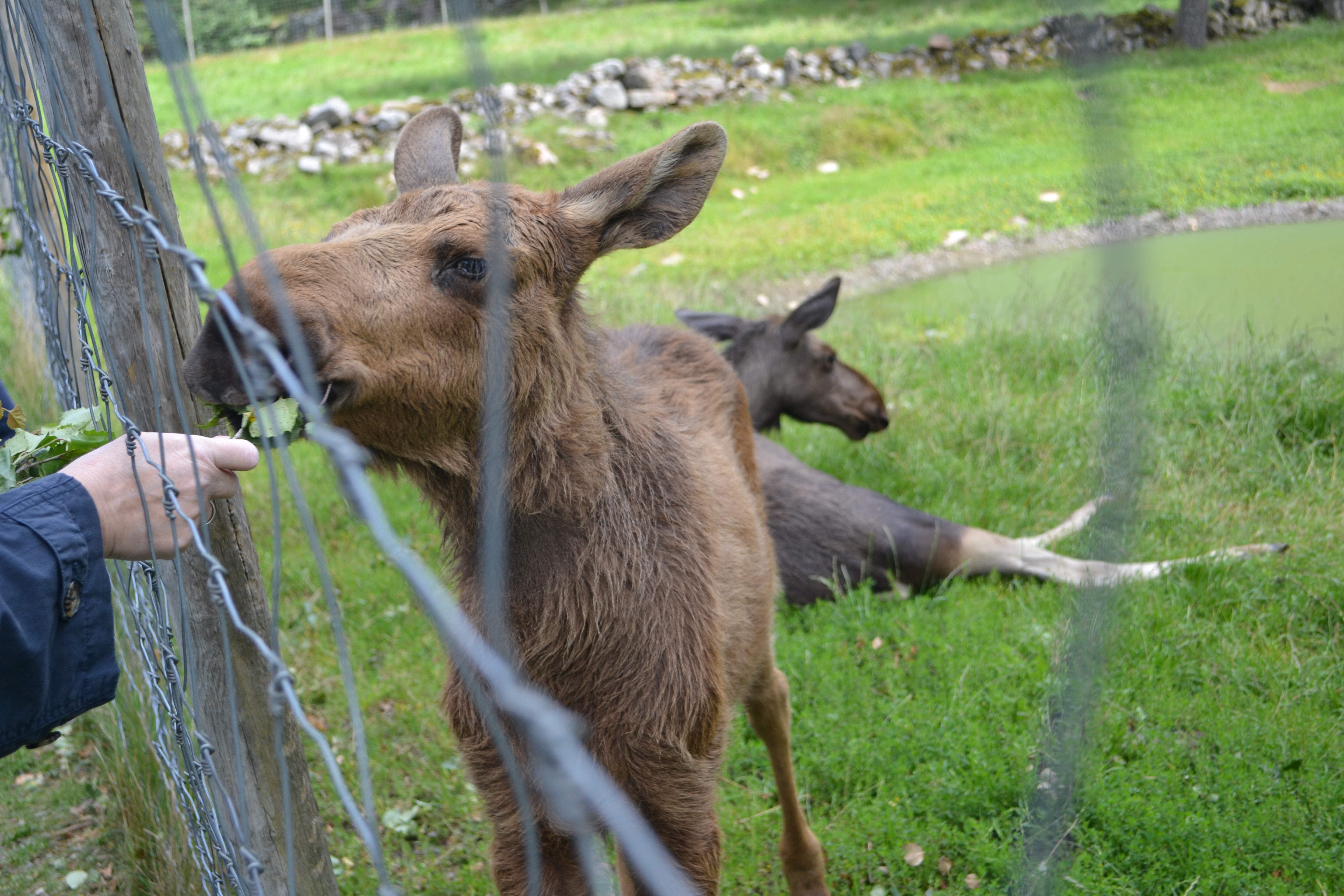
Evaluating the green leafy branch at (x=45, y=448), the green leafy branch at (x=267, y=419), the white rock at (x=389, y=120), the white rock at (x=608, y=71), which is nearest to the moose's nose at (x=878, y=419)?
the green leafy branch at (x=267, y=419)

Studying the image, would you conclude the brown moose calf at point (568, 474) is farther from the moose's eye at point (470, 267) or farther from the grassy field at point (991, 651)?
the grassy field at point (991, 651)

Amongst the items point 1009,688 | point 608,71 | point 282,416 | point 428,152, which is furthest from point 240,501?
point 608,71

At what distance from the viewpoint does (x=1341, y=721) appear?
3.97m

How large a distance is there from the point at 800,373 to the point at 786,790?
3.67 meters

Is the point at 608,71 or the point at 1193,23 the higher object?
the point at 1193,23

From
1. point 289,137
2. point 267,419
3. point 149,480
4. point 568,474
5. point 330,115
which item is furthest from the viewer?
point 330,115

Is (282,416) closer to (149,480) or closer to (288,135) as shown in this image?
(149,480)

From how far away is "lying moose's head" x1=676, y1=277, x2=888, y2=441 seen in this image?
682 centimetres

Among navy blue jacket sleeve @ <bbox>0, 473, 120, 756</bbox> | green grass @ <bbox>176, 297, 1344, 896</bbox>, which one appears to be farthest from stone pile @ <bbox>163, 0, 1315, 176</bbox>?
navy blue jacket sleeve @ <bbox>0, 473, 120, 756</bbox>

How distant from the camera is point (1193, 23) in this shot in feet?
43.0

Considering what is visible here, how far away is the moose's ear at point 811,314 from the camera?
22.1 ft

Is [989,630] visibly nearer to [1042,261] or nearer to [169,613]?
[169,613]

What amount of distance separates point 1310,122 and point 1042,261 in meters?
2.88

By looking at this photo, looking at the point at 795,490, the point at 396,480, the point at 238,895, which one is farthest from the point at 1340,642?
the point at 238,895
